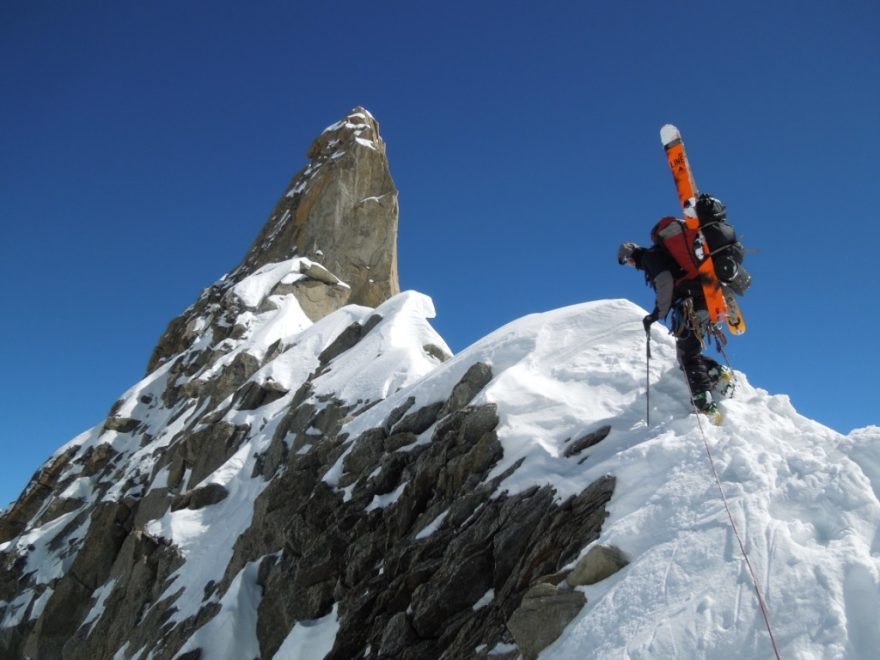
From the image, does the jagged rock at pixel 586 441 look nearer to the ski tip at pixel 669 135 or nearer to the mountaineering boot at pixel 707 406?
the mountaineering boot at pixel 707 406

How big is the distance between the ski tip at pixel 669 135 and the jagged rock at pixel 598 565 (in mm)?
6331

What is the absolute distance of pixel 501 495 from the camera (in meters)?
8.27

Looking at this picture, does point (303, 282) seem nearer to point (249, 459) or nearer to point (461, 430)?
point (249, 459)

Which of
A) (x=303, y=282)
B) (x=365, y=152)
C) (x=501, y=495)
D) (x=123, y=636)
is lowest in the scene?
(x=123, y=636)

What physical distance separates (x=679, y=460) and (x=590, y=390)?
3.38 meters

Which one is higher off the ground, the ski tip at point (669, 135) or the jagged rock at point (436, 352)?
the jagged rock at point (436, 352)

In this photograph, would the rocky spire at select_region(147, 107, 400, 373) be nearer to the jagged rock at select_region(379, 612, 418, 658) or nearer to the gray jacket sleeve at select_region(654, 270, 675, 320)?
the gray jacket sleeve at select_region(654, 270, 675, 320)

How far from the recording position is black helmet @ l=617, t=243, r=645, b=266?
367 inches

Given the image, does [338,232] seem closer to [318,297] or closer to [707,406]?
[318,297]

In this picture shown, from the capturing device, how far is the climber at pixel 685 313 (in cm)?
836

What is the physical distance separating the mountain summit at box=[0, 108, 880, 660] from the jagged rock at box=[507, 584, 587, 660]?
0.06 ft

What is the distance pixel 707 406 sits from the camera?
7.77 metres

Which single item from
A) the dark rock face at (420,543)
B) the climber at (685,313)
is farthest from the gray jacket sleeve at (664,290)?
the dark rock face at (420,543)

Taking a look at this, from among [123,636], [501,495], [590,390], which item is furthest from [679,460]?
[123,636]
